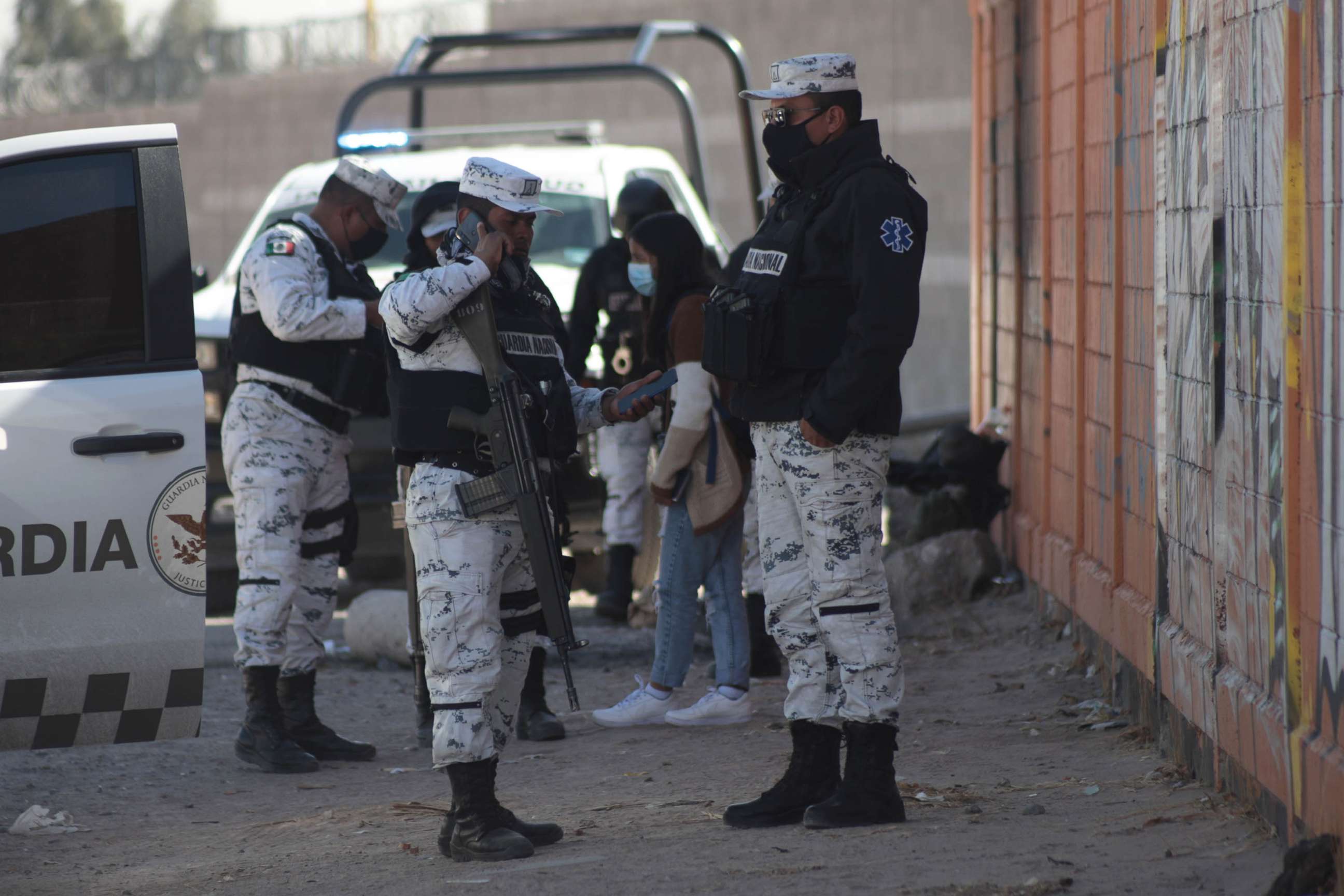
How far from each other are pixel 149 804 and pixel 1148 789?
3.01 m

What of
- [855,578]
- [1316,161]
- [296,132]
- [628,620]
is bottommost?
[628,620]

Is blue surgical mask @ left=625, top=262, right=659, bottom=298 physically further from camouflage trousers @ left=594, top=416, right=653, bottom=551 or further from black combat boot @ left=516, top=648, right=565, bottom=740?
camouflage trousers @ left=594, top=416, right=653, bottom=551

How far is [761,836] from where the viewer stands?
4.23m

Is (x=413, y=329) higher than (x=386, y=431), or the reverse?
(x=413, y=329)

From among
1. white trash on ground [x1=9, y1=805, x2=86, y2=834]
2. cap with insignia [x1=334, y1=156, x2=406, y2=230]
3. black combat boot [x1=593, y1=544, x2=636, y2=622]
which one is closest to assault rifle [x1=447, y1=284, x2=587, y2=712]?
cap with insignia [x1=334, y1=156, x2=406, y2=230]

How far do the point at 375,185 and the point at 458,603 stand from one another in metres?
2.05

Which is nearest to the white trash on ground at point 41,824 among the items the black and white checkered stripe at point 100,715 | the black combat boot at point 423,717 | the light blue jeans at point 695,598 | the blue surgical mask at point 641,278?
the black and white checkered stripe at point 100,715

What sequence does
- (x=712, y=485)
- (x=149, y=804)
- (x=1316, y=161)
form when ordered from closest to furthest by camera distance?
(x=1316, y=161) → (x=149, y=804) → (x=712, y=485)

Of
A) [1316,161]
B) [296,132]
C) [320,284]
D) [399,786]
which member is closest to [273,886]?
[399,786]

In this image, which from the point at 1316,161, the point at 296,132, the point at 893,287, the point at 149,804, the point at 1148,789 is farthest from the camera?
the point at 296,132

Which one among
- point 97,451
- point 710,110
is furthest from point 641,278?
point 710,110

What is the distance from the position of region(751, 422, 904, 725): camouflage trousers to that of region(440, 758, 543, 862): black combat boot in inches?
31.2

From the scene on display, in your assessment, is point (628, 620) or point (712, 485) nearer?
point (712, 485)

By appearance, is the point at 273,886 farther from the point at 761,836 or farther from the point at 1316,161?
the point at 1316,161
